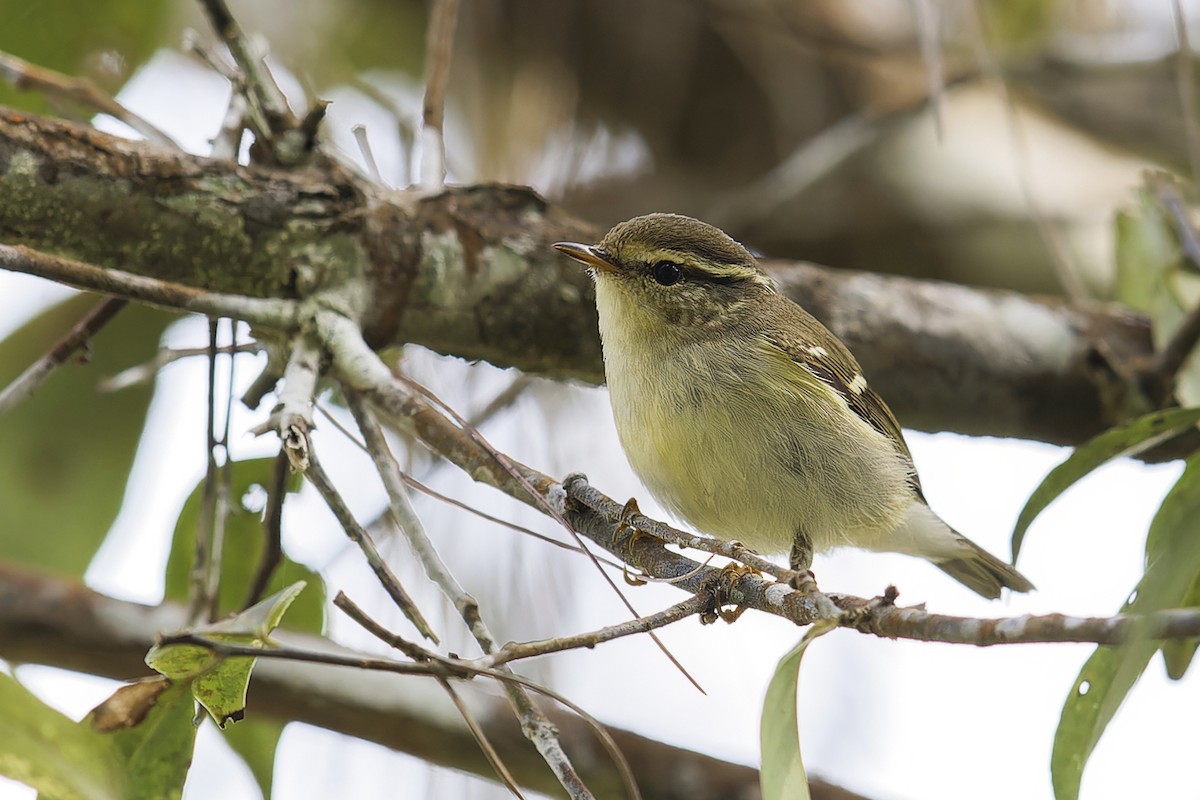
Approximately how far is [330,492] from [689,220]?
1633 mm

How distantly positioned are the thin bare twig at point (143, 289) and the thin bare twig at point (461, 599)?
29cm

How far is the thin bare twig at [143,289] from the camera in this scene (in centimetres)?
196

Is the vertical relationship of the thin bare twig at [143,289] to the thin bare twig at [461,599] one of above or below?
above

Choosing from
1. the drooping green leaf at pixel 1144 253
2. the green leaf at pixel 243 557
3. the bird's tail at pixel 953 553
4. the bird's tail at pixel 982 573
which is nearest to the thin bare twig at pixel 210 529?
the green leaf at pixel 243 557

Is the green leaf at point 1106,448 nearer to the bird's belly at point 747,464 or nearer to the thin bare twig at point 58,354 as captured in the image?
the bird's belly at point 747,464

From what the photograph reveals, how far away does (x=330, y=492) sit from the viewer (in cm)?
204

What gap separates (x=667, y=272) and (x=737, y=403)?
0.55 meters

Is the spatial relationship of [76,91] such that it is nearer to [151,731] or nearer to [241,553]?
[241,553]

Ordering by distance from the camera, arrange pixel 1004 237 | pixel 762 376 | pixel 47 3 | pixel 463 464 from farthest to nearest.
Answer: pixel 1004 237 < pixel 47 3 < pixel 762 376 < pixel 463 464

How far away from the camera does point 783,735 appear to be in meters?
1.75

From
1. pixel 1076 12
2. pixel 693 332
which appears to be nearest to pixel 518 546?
pixel 693 332

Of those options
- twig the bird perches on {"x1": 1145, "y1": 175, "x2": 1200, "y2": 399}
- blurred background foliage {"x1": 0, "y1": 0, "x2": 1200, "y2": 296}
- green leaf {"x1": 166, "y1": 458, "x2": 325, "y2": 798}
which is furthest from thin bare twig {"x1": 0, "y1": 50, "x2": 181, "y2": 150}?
twig the bird perches on {"x1": 1145, "y1": 175, "x2": 1200, "y2": 399}

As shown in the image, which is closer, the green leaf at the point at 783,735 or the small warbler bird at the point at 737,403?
the green leaf at the point at 783,735

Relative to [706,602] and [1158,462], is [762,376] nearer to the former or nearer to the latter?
[706,602]
